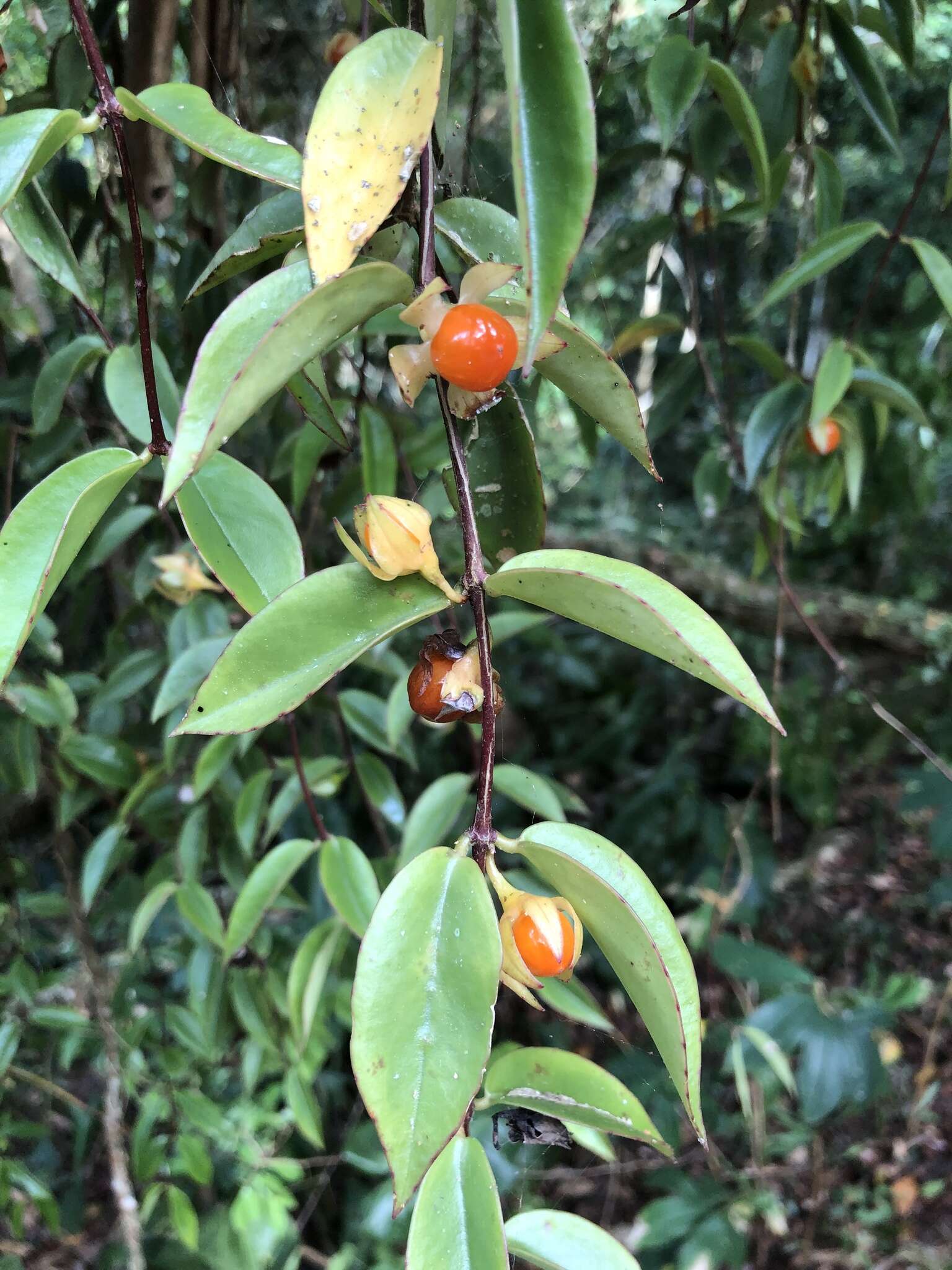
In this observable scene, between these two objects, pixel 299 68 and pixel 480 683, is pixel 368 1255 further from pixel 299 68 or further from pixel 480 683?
pixel 299 68

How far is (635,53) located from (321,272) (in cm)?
148

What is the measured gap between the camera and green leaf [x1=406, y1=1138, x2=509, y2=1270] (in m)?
0.28

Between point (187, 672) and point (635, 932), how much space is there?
447 millimetres

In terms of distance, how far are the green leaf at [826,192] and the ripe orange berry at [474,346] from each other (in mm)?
486

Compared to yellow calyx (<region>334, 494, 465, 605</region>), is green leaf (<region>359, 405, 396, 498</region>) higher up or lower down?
lower down

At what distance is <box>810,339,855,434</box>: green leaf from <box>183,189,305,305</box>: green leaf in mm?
436

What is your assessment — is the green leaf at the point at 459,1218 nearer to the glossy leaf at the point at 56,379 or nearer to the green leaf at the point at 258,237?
the green leaf at the point at 258,237

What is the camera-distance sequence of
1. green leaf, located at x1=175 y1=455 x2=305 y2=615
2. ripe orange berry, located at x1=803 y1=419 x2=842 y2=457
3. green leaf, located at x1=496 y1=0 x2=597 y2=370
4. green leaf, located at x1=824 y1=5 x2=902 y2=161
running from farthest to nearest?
ripe orange berry, located at x1=803 y1=419 x2=842 y2=457
green leaf, located at x1=824 y1=5 x2=902 y2=161
green leaf, located at x1=175 y1=455 x2=305 y2=615
green leaf, located at x1=496 y1=0 x2=597 y2=370

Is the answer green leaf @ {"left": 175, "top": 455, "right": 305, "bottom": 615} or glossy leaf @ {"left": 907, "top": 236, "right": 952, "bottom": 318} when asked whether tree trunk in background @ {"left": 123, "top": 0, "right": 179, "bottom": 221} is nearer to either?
green leaf @ {"left": 175, "top": 455, "right": 305, "bottom": 615}

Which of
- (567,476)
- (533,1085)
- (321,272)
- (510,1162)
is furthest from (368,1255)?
(567,476)

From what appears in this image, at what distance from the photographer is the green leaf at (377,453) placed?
59cm

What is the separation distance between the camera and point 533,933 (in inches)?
11.5

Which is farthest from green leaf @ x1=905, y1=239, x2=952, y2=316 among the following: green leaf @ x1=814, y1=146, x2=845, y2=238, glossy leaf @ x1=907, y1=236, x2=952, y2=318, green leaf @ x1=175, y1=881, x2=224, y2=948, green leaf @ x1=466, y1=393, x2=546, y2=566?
green leaf @ x1=175, y1=881, x2=224, y2=948

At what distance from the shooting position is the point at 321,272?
0.23 m
